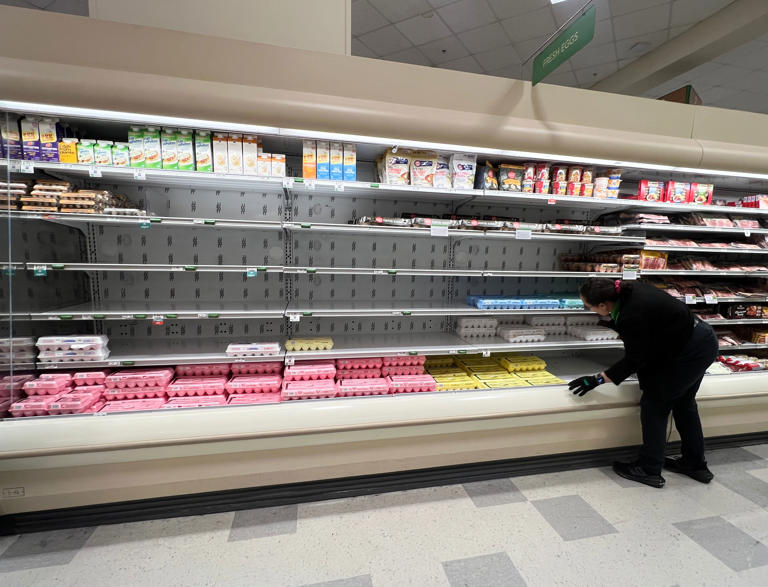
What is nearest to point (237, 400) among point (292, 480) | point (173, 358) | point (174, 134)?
point (173, 358)

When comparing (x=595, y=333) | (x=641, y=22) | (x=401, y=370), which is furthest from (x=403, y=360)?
(x=641, y=22)

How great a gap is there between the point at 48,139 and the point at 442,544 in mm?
3114

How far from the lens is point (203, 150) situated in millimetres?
2035

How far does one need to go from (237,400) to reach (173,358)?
0.47 m

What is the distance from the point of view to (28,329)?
206 centimetres

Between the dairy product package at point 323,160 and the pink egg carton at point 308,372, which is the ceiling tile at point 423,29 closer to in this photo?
the dairy product package at point 323,160

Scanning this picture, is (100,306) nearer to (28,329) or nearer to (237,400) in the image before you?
(28,329)

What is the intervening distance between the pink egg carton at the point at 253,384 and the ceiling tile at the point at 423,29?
13.4 feet

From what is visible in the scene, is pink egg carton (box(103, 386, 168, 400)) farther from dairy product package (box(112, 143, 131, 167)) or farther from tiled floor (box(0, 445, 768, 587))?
dairy product package (box(112, 143, 131, 167))

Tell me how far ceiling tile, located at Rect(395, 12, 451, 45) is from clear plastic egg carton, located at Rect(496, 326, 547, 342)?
3.49m

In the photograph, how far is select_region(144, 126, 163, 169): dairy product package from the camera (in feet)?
6.47

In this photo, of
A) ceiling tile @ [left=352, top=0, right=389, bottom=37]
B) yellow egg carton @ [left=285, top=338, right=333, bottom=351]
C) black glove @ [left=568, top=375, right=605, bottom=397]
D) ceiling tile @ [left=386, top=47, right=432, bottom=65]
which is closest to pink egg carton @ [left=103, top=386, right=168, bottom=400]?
yellow egg carton @ [left=285, top=338, right=333, bottom=351]

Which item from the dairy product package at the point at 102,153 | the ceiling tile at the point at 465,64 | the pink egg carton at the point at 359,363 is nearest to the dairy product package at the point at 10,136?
the dairy product package at the point at 102,153

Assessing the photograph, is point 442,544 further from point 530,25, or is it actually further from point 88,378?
point 530,25
